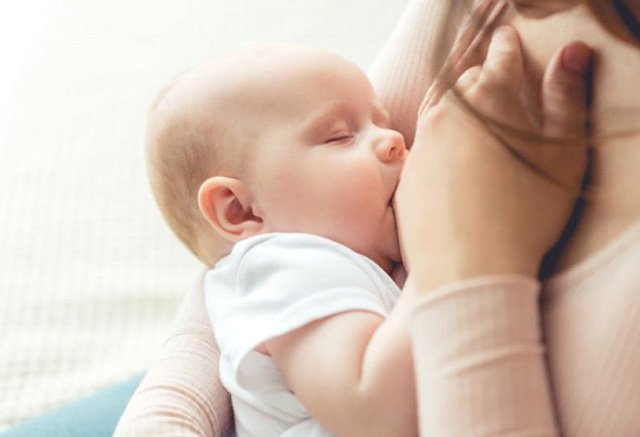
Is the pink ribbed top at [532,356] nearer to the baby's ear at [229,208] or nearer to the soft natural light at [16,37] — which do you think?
the baby's ear at [229,208]

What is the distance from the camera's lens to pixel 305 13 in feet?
5.21

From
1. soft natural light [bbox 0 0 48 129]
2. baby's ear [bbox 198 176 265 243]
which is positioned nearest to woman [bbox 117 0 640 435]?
baby's ear [bbox 198 176 265 243]

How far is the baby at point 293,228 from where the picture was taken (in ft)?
1.92

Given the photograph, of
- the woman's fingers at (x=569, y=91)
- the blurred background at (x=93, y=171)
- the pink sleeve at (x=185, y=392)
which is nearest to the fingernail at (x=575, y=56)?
the woman's fingers at (x=569, y=91)

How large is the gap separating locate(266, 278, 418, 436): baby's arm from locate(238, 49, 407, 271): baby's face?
0.11m

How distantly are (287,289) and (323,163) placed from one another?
0.41ft

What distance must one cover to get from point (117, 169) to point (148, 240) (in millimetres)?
153

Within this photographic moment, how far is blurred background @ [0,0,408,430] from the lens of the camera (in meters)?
1.13

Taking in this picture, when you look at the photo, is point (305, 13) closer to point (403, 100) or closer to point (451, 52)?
point (403, 100)

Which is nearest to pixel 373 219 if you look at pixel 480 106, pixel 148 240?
pixel 480 106

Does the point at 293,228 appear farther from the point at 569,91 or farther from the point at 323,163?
the point at 569,91

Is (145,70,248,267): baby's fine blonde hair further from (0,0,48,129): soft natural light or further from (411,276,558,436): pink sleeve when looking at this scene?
(0,0,48,129): soft natural light

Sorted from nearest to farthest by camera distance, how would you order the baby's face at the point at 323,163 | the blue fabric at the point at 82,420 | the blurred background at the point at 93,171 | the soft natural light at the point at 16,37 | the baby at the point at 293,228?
the baby at the point at 293,228 < the baby's face at the point at 323,163 < the blue fabric at the point at 82,420 < the blurred background at the point at 93,171 < the soft natural light at the point at 16,37

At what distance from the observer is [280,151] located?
716mm
